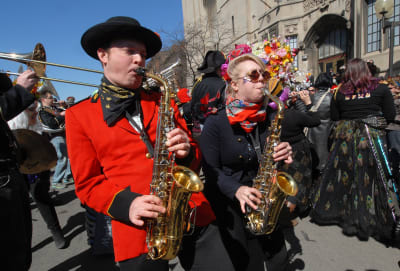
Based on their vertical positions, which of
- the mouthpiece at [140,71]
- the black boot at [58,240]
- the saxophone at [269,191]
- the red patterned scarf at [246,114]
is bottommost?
the black boot at [58,240]

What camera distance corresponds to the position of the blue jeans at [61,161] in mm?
6762

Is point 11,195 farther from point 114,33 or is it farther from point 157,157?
point 114,33

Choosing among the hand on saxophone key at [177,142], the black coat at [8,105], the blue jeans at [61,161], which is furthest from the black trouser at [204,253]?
the blue jeans at [61,161]

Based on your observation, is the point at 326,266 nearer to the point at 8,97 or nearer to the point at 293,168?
the point at 293,168

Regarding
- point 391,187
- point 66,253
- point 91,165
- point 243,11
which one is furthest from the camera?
point 243,11

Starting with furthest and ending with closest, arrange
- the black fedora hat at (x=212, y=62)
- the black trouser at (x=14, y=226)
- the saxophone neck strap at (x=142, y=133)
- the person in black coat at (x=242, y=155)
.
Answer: the black fedora hat at (x=212, y=62) < the person in black coat at (x=242, y=155) < the black trouser at (x=14, y=226) < the saxophone neck strap at (x=142, y=133)

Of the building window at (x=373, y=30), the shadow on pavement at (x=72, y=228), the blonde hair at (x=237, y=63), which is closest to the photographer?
the blonde hair at (x=237, y=63)

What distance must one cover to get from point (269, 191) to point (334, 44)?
19348mm

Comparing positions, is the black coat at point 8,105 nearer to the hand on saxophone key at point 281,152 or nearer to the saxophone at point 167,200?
the saxophone at point 167,200

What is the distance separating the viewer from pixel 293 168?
3873mm

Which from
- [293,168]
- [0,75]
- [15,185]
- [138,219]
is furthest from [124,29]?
[293,168]

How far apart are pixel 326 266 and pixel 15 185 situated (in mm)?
3566

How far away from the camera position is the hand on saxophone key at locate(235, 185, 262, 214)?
71.1 inches

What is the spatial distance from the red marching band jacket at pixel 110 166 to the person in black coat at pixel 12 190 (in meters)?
0.88
